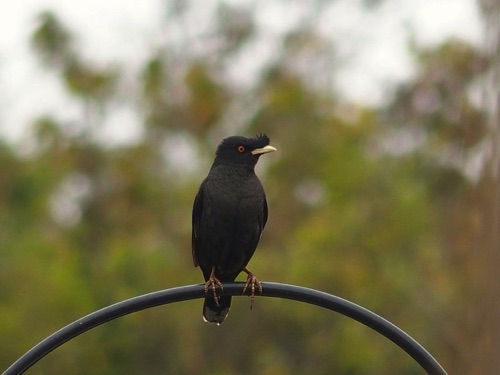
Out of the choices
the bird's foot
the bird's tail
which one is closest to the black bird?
the bird's tail

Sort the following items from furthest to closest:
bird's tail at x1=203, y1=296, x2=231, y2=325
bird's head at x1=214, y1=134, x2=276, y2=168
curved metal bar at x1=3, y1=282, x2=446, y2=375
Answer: bird's head at x1=214, y1=134, x2=276, y2=168 → bird's tail at x1=203, y1=296, x2=231, y2=325 → curved metal bar at x1=3, y1=282, x2=446, y2=375

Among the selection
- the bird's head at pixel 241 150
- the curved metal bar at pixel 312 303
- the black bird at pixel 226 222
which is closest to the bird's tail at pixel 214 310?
the black bird at pixel 226 222

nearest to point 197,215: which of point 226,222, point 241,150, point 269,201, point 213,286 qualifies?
point 226,222

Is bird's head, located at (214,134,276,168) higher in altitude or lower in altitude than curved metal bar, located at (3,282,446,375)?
higher

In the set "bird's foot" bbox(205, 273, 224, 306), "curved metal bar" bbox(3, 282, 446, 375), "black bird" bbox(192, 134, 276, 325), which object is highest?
"black bird" bbox(192, 134, 276, 325)

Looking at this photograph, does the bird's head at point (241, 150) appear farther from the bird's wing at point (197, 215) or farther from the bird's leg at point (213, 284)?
the bird's leg at point (213, 284)

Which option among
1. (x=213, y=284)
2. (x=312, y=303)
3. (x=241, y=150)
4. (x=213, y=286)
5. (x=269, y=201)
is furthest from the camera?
(x=269, y=201)

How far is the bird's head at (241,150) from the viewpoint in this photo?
246 inches

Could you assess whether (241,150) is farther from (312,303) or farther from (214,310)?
(312,303)

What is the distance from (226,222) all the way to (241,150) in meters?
0.53

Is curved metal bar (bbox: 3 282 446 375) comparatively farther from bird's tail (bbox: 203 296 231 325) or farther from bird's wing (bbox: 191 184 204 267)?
bird's wing (bbox: 191 184 204 267)

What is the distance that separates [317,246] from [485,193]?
9.21 metres

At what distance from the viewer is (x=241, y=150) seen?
628cm

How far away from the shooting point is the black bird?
5973 mm
